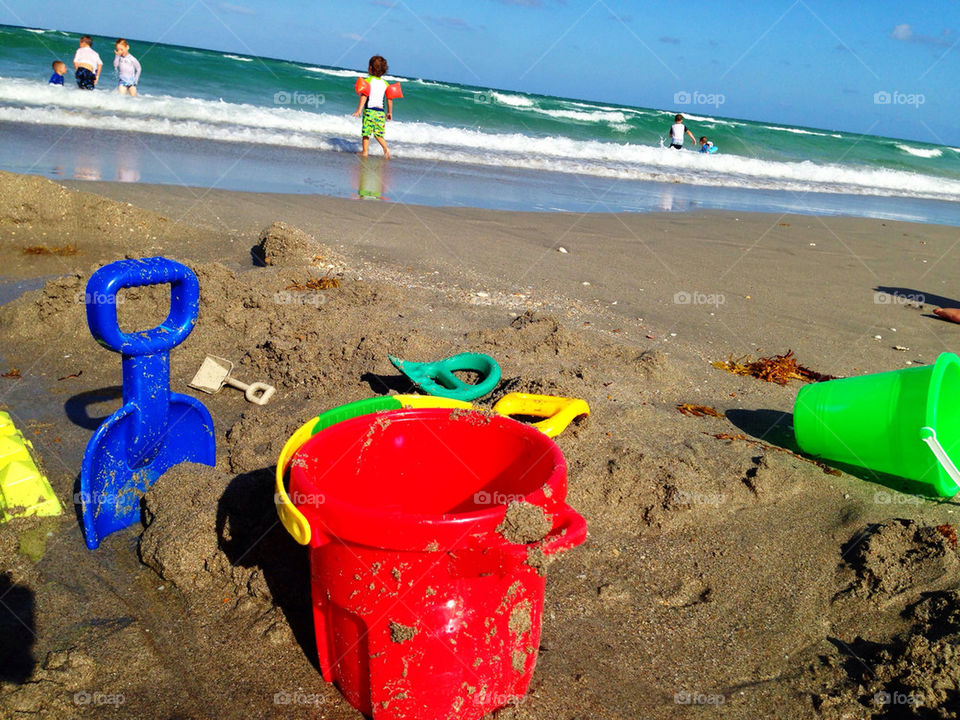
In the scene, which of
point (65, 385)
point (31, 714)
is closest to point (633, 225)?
point (65, 385)

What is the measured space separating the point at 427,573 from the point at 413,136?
1560 cm

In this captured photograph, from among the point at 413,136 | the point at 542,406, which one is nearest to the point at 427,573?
the point at 542,406

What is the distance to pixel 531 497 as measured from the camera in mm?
1669

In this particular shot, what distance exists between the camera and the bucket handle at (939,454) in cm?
248

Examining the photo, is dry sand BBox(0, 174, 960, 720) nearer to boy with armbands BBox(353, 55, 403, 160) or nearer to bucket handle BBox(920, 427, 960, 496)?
bucket handle BBox(920, 427, 960, 496)

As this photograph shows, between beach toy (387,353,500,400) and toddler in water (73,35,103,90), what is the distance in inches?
541

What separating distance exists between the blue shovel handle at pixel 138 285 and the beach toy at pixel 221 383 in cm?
85

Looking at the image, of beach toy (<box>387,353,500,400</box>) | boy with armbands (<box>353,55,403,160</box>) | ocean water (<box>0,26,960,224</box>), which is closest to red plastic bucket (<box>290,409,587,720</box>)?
beach toy (<box>387,353,500,400</box>)

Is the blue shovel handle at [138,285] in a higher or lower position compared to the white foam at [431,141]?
lower

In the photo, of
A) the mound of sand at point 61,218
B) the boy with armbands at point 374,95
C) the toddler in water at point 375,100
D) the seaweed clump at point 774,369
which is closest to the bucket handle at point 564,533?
the seaweed clump at point 774,369

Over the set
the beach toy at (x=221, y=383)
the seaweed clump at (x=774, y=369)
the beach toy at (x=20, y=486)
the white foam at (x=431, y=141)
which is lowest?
the beach toy at (x=20, y=486)

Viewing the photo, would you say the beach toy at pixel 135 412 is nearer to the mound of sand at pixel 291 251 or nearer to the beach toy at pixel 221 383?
the beach toy at pixel 221 383

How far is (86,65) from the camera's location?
Answer: 1405cm

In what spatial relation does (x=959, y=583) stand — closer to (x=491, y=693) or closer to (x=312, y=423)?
(x=491, y=693)
